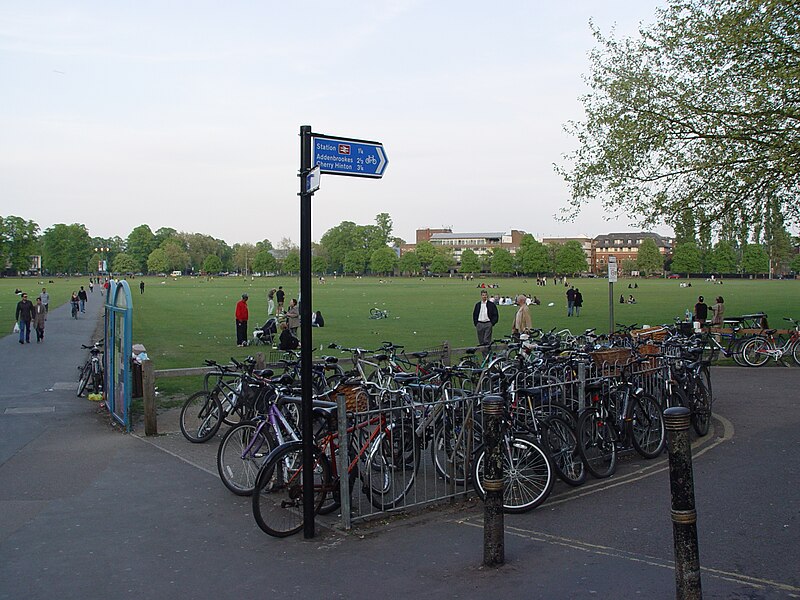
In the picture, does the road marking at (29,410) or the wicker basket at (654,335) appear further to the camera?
the wicker basket at (654,335)

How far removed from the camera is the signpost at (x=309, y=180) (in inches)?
237

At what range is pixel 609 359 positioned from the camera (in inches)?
364

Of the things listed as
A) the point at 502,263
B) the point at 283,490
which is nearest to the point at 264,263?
the point at 502,263

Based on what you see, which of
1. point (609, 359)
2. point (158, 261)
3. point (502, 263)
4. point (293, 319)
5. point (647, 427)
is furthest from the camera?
point (158, 261)

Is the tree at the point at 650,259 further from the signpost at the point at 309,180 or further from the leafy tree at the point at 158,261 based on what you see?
the signpost at the point at 309,180

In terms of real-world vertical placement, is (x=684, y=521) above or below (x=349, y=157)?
below

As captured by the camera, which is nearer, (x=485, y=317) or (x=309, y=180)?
(x=309, y=180)

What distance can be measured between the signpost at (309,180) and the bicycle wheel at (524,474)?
5.31ft

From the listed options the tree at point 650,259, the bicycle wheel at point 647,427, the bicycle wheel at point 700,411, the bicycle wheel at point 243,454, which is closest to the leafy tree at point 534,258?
the tree at point 650,259

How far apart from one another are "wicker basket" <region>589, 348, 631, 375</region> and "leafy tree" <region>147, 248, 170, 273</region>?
6906 inches

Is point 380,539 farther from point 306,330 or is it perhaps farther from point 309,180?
point 309,180

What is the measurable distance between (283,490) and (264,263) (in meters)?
180

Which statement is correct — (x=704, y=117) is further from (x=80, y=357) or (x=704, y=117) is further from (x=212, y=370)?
(x=80, y=357)

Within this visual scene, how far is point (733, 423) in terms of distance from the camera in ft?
35.7
